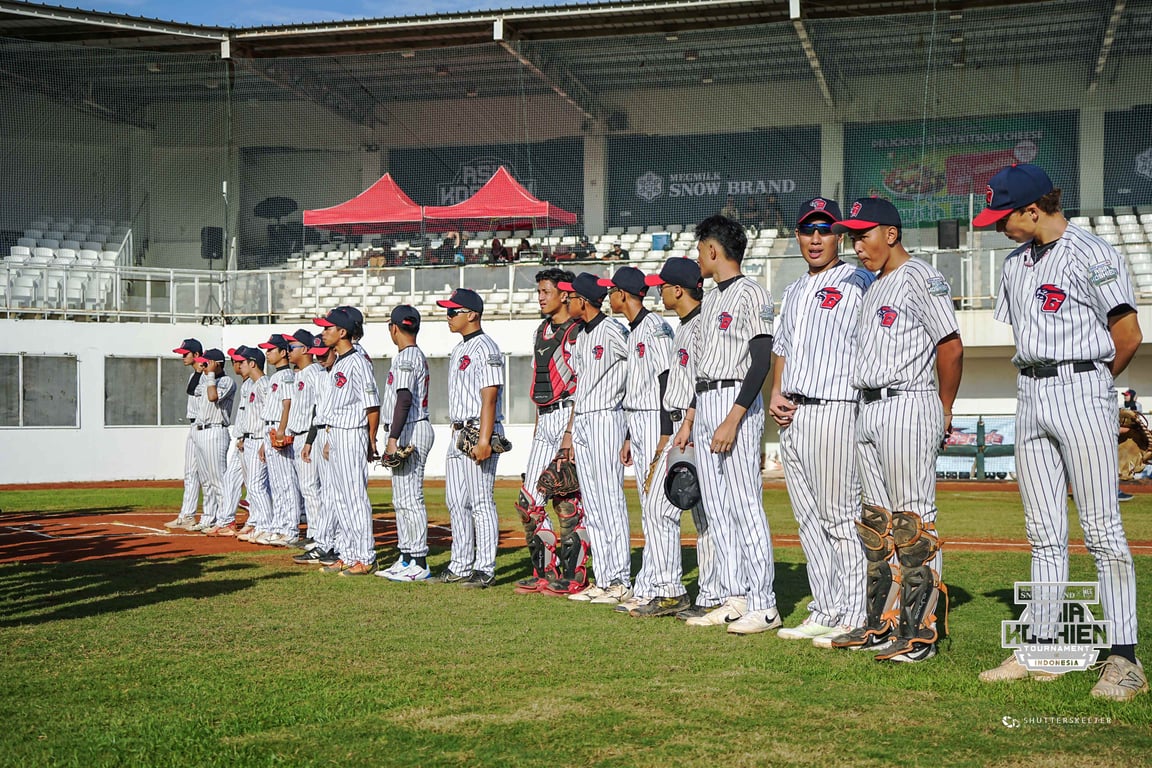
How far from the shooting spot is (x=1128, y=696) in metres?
4.96

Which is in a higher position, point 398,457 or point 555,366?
point 555,366

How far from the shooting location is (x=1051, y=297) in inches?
208

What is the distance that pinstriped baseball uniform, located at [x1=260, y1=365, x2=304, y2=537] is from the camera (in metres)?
13.1

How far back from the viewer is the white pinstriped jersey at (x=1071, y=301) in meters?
5.18

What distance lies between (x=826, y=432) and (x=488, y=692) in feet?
7.47

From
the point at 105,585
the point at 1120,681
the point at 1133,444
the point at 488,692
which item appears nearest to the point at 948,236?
the point at 1133,444

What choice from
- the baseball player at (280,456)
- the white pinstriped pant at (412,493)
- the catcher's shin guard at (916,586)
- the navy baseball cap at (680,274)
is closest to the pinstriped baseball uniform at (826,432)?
the catcher's shin guard at (916,586)

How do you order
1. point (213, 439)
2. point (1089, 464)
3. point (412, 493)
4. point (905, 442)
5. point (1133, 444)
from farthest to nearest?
point (213, 439), point (412, 493), point (1133, 444), point (905, 442), point (1089, 464)

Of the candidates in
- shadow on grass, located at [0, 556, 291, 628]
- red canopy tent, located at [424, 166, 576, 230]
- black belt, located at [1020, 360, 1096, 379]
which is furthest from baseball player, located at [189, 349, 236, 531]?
red canopy tent, located at [424, 166, 576, 230]

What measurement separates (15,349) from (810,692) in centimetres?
2248

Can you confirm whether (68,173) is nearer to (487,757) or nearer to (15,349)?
(15,349)

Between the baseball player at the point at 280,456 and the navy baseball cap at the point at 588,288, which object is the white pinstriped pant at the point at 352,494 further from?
the baseball player at the point at 280,456

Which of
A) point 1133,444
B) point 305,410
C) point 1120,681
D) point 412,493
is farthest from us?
point 305,410

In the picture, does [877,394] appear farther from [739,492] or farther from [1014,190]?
[739,492]
